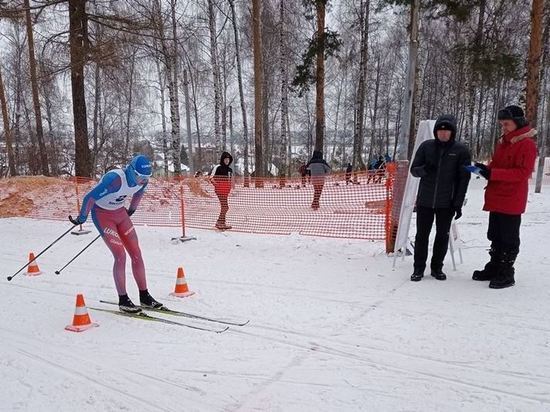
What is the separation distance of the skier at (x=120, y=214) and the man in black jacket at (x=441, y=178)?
3080 mm

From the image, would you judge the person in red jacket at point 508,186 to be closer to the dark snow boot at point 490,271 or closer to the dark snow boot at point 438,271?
the dark snow boot at point 490,271

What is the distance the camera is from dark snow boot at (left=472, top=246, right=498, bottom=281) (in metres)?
4.95

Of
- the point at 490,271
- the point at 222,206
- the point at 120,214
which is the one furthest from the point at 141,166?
the point at 222,206

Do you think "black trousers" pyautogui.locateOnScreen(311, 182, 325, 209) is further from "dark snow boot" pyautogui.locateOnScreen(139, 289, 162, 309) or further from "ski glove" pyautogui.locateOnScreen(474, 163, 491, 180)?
"dark snow boot" pyautogui.locateOnScreen(139, 289, 162, 309)

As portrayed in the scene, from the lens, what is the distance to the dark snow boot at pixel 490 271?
16.2ft

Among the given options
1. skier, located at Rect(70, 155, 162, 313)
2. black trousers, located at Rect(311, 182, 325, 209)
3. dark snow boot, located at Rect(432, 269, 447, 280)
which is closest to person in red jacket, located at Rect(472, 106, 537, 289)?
dark snow boot, located at Rect(432, 269, 447, 280)

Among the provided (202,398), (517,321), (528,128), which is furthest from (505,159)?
(202,398)

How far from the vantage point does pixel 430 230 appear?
5.12 meters

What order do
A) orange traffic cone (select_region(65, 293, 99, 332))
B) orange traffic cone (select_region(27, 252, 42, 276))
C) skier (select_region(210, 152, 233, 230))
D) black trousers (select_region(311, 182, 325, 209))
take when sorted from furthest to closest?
black trousers (select_region(311, 182, 325, 209)) < skier (select_region(210, 152, 233, 230)) < orange traffic cone (select_region(27, 252, 42, 276)) < orange traffic cone (select_region(65, 293, 99, 332))

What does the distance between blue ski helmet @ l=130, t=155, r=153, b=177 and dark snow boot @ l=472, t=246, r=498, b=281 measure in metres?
3.89

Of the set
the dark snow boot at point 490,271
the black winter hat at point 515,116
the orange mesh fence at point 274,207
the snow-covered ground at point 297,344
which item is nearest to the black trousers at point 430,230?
the snow-covered ground at point 297,344

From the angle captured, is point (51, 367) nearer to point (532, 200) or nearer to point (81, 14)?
point (532, 200)

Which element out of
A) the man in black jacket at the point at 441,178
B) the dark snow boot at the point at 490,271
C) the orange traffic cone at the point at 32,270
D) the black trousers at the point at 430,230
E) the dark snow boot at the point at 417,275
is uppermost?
the man in black jacket at the point at 441,178

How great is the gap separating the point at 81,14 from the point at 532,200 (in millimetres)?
13747
